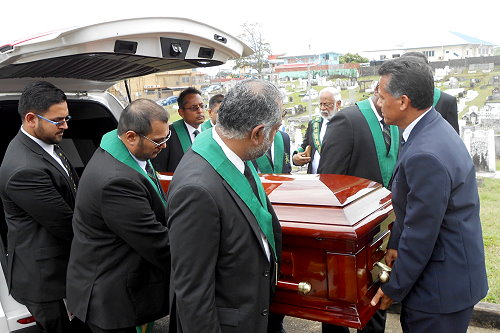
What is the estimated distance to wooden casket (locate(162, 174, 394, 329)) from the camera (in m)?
1.89

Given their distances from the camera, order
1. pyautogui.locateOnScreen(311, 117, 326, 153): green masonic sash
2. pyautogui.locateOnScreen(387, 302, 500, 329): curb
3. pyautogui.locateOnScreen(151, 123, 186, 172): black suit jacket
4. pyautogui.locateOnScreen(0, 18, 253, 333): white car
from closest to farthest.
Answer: pyautogui.locateOnScreen(0, 18, 253, 333): white car
pyautogui.locateOnScreen(387, 302, 500, 329): curb
pyautogui.locateOnScreen(151, 123, 186, 172): black suit jacket
pyautogui.locateOnScreen(311, 117, 326, 153): green masonic sash

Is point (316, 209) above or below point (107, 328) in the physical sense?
above

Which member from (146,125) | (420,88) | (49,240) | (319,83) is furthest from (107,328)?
(319,83)

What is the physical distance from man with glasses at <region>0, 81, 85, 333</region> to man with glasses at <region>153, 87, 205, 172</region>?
4.24ft

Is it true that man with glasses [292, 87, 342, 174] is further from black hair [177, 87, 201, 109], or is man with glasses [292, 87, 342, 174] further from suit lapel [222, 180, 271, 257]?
suit lapel [222, 180, 271, 257]

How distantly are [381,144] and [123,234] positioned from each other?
1907mm

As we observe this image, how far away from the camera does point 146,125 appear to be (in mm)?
2213

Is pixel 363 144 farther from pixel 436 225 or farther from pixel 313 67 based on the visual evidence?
pixel 313 67

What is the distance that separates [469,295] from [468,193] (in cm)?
45

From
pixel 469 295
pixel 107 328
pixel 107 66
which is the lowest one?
pixel 107 328

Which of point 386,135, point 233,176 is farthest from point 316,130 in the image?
point 233,176

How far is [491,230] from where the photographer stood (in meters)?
5.07

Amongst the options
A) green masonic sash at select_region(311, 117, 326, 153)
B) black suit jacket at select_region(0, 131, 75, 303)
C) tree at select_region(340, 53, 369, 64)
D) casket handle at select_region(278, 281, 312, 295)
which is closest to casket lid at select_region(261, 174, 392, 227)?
casket handle at select_region(278, 281, 312, 295)

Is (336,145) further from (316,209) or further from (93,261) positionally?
(93,261)
